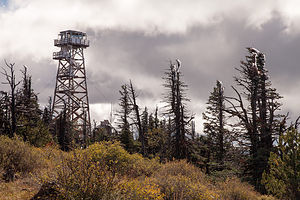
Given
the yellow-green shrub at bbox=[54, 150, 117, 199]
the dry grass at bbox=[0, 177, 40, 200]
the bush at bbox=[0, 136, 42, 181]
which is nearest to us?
the yellow-green shrub at bbox=[54, 150, 117, 199]

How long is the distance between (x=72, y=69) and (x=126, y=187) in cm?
3809

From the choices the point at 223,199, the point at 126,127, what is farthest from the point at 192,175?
the point at 126,127

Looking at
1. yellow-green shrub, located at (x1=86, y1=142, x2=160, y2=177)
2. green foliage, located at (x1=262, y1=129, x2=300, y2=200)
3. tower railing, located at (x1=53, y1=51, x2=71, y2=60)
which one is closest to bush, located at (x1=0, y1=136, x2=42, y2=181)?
yellow-green shrub, located at (x1=86, y1=142, x2=160, y2=177)

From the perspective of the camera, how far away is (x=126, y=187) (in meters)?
8.96

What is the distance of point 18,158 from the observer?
1342cm

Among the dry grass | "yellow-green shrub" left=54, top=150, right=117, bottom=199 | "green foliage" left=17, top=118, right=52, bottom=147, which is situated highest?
"green foliage" left=17, top=118, right=52, bottom=147

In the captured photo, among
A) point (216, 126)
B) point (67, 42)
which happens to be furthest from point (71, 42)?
point (216, 126)

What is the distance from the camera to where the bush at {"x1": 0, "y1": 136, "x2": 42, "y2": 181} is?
42.4 ft

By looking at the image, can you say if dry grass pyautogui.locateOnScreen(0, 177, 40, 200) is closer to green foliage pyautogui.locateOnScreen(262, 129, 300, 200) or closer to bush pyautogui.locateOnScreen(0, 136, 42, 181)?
bush pyautogui.locateOnScreen(0, 136, 42, 181)

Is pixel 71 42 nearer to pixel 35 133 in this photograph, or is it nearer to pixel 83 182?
pixel 35 133

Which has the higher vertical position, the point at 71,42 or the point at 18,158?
the point at 71,42

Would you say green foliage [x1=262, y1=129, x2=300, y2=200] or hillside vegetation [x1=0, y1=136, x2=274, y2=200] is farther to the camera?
green foliage [x1=262, y1=129, x2=300, y2=200]

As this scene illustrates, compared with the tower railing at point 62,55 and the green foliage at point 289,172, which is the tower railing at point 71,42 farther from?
the green foliage at point 289,172

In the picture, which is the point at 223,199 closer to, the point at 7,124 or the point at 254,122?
the point at 254,122
